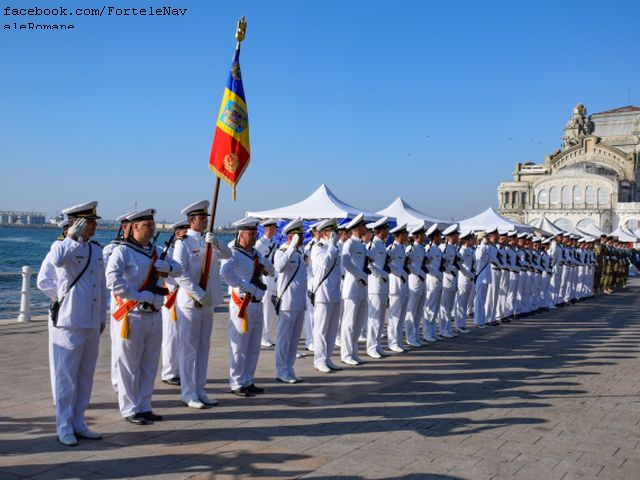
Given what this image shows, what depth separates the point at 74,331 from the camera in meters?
5.68

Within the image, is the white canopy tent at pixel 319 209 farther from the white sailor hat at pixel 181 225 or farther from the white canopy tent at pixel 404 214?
the white sailor hat at pixel 181 225

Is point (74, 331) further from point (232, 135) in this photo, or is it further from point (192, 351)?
point (232, 135)

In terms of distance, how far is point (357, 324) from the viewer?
9828 millimetres

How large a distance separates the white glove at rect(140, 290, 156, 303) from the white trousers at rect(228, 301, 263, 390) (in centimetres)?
149

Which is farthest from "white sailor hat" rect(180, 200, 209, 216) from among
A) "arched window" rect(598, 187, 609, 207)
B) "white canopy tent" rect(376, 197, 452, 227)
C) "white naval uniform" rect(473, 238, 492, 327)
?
"arched window" rect(598, 187, 609, 207)

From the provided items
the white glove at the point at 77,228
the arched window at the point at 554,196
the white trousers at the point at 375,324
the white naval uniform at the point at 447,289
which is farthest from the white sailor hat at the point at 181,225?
the arched window at the point at 554,196

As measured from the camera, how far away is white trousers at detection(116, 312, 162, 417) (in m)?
6.04

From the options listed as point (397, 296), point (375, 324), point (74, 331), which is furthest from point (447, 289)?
point (74, 331)

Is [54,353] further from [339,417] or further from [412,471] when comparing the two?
[412,471]

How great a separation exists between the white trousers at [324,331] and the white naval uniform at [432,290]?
365cm

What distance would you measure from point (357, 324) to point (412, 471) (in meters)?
4.83

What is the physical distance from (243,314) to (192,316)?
0.69 m

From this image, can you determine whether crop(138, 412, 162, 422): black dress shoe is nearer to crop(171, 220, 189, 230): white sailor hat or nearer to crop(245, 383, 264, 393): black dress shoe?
crop(245, 383, 264, 393): black dress shoe

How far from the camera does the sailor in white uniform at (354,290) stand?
381 inches
